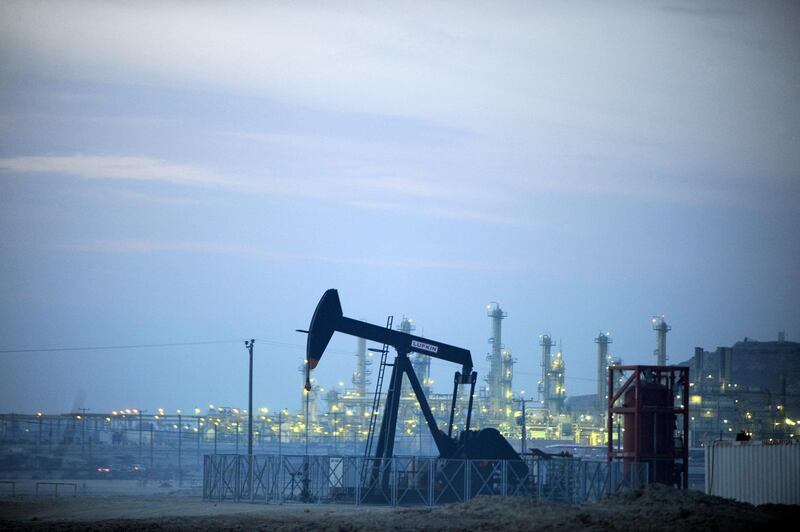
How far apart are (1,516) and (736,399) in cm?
8018

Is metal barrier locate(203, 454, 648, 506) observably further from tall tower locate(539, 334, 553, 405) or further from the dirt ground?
tall tower locate(539, 334, 553, 405)

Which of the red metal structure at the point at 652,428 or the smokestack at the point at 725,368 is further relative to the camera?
the smokestack at the point at 725,368

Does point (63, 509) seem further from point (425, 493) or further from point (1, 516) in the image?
point (425, 493)

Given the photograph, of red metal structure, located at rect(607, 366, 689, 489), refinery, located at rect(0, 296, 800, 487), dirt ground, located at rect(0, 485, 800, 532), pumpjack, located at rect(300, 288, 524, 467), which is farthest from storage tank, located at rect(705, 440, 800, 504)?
refinery, located at rect(0, 296, 800, 487)

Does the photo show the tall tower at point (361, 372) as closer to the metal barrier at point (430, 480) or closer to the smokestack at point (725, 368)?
the smokestack at point (725, 368)

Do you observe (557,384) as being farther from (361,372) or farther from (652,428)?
(652,428)

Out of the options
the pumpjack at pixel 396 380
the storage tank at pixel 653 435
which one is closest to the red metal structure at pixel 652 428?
the storage tank at pixel 653 435

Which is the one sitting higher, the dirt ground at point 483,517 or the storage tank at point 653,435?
the storage tank at point 653,435

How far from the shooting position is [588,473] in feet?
118

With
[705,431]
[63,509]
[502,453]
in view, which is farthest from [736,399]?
[63,509]

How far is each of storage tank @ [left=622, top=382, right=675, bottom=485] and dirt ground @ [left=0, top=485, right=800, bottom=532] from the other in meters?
6.50

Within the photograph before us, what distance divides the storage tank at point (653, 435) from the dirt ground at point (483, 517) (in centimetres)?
650

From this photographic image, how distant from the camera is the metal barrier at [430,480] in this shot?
3500 cm

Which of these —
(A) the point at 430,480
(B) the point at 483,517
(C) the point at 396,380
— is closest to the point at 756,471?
(B) the point at 483,517
